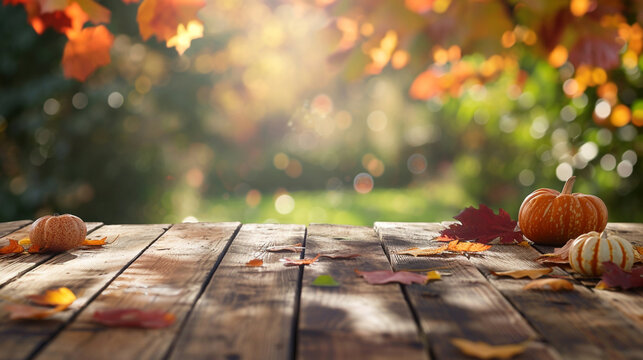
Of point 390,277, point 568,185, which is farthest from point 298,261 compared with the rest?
point 568,185

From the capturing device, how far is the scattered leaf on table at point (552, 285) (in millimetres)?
1363

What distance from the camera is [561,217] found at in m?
1.92

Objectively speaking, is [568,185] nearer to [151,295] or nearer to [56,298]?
[151,295]

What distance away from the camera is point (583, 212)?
194cm

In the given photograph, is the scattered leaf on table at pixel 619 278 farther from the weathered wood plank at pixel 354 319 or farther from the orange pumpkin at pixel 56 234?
the orange pumpkin at pixel 56 234

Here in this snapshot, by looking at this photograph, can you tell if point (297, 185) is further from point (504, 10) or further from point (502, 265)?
point (502, 265)

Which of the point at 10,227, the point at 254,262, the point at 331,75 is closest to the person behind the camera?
the point at 254,262

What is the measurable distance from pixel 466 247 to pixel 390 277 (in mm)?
471

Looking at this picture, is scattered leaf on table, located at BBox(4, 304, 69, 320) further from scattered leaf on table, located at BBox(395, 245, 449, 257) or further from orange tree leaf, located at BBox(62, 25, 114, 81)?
orange tree leaf, located at BBox(62, 25, 114, 81)

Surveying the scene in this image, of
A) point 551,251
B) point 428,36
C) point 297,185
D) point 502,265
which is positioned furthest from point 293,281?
point 297,185

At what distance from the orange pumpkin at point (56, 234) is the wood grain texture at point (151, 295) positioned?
Answer: 23cm

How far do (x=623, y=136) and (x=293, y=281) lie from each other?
10.8 feet

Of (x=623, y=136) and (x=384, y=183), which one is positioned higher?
(x=623, y=136)

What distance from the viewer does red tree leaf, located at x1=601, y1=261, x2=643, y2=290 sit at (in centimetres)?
138
